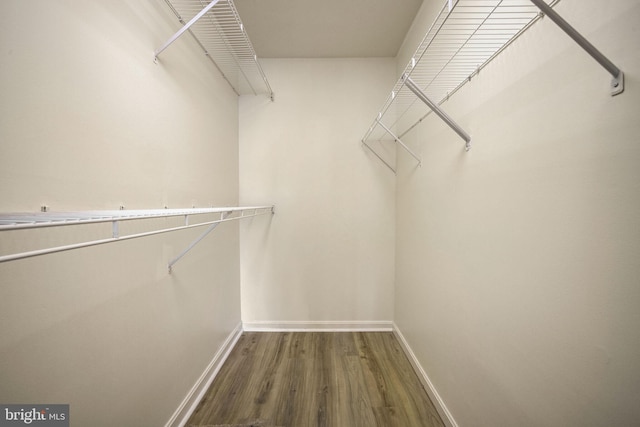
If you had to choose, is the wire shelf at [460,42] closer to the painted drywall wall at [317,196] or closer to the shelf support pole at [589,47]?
the shelf support pole at [589,47]

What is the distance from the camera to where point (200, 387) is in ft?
4.60

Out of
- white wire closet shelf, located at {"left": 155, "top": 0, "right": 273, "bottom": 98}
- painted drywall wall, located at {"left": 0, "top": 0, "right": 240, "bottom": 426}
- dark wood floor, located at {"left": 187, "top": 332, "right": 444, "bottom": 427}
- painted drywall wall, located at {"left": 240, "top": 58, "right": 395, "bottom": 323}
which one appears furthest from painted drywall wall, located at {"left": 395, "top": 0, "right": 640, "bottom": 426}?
painted drywall wall, located at {"left": 0, "top": 0, "right": 240, "bottom": 426}

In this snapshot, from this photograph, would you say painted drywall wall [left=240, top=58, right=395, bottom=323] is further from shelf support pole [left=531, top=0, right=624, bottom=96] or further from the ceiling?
shelf support pole [left=531, top=0, right=624, bottom=96]

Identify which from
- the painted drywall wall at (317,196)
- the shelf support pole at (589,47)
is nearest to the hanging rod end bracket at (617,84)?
the shelf support pole at (589,47)

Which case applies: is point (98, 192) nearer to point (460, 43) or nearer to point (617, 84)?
point (617, 84)

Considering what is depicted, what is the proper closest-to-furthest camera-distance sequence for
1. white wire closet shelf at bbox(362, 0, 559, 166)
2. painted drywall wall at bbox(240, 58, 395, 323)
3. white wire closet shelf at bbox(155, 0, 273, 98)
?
white wire closet shelf at bbox(362, 0, 559, 166) < white wire closet shelf at bbox(155, 0, 273, 98) < painted drywall wall at bbox(240, 58, 395, 323)

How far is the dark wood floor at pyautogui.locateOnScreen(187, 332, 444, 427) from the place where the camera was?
4.21ft

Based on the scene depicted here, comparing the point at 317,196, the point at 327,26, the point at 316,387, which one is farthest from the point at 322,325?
the point at 327,26

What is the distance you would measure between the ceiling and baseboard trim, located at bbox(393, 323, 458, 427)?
98.8 inches

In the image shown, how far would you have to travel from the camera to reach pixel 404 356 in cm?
180

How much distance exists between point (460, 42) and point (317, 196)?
4.69 ft

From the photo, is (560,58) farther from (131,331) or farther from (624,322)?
(131,331)

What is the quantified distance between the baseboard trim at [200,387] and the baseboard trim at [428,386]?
145 cm

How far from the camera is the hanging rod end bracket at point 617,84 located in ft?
1.67
